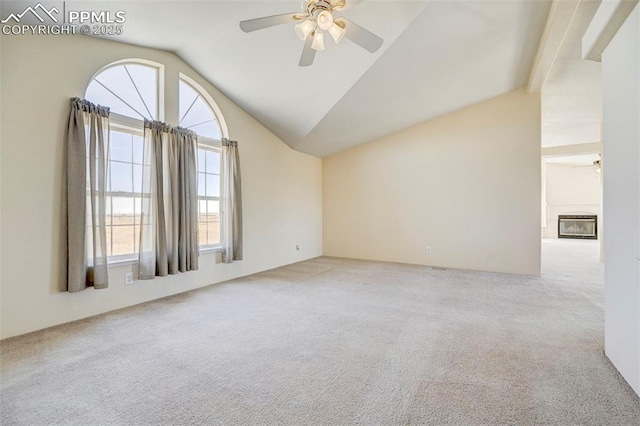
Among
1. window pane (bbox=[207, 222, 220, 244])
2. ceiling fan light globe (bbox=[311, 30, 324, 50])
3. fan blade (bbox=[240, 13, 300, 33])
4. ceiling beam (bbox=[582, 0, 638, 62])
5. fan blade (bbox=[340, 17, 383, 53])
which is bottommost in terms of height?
window pane (bbox=[207, 222, 220, 244])

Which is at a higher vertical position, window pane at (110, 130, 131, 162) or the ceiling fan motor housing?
the ceiling fan motor housing

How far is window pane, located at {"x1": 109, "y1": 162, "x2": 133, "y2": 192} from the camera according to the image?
3143 millimetres

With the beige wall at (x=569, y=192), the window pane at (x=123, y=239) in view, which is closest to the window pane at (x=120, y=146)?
the window pane at (x=123, y=239)

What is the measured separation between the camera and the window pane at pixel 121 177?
3.14m

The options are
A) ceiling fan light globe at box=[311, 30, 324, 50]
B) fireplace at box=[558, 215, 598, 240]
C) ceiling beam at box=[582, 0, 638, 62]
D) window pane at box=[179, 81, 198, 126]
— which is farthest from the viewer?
fireplace at box=[558, 215, 598, 240]

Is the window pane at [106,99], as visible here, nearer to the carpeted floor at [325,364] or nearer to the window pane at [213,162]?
the window pane at [213,162]

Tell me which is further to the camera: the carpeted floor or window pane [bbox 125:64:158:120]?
window pane [bbox 125:64:158:120]

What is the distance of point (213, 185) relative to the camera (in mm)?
4398

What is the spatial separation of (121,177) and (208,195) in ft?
4.08

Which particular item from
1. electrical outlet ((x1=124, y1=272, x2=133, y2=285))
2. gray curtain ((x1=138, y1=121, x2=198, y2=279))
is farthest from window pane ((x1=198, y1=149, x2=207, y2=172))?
electrical outlet ((x1=124, y1=272, x2=133, y2=285))

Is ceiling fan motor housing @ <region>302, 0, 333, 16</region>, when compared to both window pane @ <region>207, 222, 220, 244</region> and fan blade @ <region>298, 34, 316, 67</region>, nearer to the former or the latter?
fan blade @ <region>298, 34, 316, 67</region>

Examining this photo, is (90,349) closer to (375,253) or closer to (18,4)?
(18,4)

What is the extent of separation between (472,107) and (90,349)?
6.20m

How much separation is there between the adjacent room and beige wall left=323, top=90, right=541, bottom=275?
4cm
